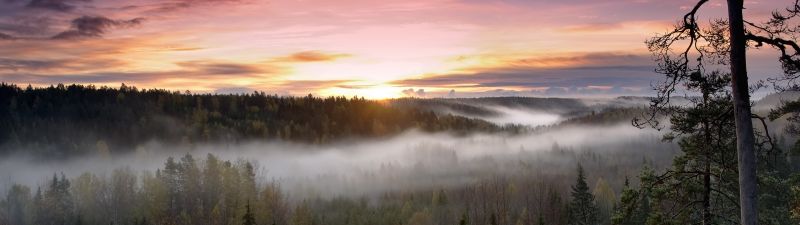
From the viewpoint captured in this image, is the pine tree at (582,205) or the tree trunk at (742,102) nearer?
the tree trunk at (742,102)

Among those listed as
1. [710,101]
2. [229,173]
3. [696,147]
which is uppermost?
[710,101]

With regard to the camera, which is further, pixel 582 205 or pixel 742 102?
pixel 582 205

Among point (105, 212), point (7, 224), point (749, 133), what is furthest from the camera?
point (105, 212)

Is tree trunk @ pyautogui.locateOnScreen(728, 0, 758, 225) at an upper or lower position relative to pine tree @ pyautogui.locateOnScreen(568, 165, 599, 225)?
upper

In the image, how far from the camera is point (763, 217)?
21047 mm

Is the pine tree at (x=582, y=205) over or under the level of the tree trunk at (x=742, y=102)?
under

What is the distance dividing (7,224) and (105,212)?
2411 cm

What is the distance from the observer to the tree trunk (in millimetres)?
12727

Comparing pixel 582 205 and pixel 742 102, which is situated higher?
pixel 742 102

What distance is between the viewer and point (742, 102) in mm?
12797

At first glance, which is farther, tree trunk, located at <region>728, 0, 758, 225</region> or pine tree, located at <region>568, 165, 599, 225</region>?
pine tree, located at <region>568, 165, 599, 225</region>

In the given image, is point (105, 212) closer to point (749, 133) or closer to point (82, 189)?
point (82, 189)

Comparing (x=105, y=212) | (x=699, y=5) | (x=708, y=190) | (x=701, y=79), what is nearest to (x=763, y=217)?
(x=708, y=190)

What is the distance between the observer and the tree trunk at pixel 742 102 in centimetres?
1273
